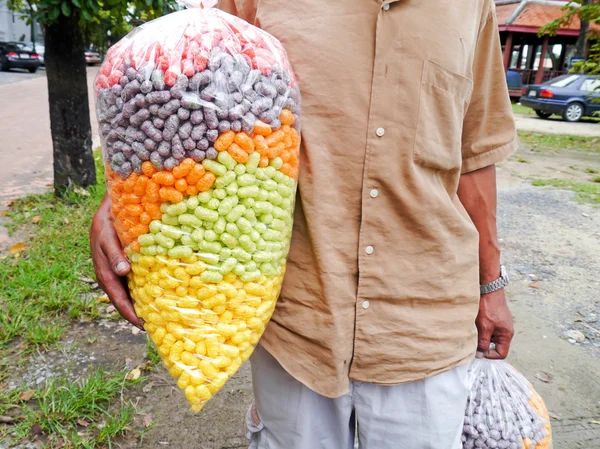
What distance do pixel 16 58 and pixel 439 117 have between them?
23556 mm

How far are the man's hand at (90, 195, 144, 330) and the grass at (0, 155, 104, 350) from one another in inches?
73.2

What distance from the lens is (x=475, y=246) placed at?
1345 mm

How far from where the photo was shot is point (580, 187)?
6.49 meters

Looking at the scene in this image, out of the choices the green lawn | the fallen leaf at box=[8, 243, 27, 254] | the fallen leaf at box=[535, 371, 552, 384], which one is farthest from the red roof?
the fallen leaf at box=[8, 243, 27, 254]

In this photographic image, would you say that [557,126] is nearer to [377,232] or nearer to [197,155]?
[377,232]

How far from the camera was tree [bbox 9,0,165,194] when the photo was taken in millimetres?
4324

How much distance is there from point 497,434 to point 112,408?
5.38ft

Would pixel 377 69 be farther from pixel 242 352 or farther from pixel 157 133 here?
pixel 242 352

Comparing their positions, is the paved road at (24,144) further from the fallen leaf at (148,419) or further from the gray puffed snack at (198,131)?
the gray puffed snack at (198,131)

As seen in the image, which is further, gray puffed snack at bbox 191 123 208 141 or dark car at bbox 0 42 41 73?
dark car at bbox 0 42 41 73

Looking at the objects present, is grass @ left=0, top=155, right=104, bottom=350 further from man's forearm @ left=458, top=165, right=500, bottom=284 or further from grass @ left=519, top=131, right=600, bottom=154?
grass @ left=519, top=131, right=600, bottom=154

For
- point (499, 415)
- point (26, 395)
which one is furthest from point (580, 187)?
point (26, 395)

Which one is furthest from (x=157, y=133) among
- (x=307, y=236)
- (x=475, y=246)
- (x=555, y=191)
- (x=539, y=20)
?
(x=539, y=20)

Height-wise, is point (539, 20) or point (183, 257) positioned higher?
point (539, 20)
